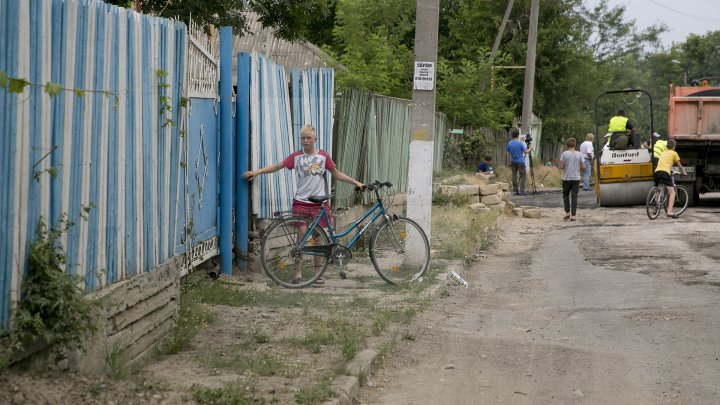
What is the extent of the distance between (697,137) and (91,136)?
18362 millimetres

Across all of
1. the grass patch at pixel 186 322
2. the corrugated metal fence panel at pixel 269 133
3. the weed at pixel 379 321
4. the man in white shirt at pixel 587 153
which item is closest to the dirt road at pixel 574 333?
the weed at pixel 379 321

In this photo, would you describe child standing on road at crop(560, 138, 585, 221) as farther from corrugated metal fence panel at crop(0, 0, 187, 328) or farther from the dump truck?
corrugated metal fence panel at crop(0, 0, 187, 328)

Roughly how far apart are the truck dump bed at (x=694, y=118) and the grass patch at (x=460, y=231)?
510cm

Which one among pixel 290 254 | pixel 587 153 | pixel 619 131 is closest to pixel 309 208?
pixel 290 254

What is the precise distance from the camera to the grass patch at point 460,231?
44.4 ft

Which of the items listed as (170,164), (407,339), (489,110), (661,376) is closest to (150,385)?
(170,164)

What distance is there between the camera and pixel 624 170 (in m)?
21.5

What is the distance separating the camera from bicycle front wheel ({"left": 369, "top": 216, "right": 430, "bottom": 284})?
10508mm

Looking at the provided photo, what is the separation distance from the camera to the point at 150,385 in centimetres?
556

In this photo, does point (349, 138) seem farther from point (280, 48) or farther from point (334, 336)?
point (280, 48)

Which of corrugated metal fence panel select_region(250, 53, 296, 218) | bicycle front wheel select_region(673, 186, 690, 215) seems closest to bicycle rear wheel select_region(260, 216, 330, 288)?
corrugated metal fence panel select_region(250, 53, 296, 218)

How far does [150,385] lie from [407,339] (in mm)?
2893

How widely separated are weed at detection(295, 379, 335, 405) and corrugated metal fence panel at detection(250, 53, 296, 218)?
4.86 m

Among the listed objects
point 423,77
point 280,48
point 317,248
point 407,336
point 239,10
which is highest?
point 280,48
